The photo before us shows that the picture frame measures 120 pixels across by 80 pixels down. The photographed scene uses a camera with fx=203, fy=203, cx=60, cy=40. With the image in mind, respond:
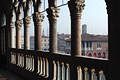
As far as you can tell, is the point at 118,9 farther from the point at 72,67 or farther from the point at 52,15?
the point at 52,15

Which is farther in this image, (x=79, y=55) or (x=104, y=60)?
(x=79, y=55)

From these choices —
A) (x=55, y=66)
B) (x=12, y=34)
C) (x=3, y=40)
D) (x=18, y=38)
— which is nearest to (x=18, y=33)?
(x=18, y=38)

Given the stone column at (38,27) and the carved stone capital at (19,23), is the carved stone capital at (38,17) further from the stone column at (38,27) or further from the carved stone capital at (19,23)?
the carved stone capital at (19,23)

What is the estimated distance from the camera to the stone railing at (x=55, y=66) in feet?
13.4

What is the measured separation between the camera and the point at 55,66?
6.01 meters

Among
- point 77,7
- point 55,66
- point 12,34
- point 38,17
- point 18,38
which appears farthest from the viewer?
point 12,34

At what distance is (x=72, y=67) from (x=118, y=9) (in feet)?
6.92

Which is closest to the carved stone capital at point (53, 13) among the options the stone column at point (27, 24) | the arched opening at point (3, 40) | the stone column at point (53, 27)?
the stone column at point (53, 27)

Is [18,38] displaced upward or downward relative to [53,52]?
upward

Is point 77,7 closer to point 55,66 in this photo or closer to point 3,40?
point 55,66

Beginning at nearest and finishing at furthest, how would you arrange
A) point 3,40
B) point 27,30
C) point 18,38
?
point 27,30, point 18,38, point 3,40

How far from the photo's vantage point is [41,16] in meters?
7.26

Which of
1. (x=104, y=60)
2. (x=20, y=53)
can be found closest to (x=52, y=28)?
(x=104, y=60)

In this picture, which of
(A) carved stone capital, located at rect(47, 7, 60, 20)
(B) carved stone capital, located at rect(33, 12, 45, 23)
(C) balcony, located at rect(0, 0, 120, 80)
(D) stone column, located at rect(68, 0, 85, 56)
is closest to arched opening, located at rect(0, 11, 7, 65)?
(C) balcony, located at rect(0, 0, 120, 80)
